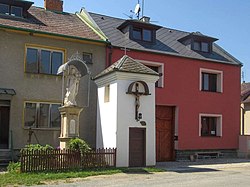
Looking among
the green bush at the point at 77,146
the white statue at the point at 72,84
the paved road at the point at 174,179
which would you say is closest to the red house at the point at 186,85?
the white statue at the point at 72,84

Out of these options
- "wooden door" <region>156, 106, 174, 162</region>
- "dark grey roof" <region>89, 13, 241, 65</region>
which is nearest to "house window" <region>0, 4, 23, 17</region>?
"dark grey roof" <region>89, 13, 241, 65</region>

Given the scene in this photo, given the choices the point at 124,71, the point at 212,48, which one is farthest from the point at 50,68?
the point at 212,48

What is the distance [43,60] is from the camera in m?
19.3

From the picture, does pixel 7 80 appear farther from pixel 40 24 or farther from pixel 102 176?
pixel 102 176

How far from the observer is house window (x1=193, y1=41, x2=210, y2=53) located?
82.7 feet

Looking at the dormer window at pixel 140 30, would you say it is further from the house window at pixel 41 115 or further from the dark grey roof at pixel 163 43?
the house window at pixel 41 115

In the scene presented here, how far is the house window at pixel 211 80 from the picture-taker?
24.6 metres

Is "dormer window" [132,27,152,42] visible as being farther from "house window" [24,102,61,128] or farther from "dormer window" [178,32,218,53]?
"house window" [24,102,61,128]

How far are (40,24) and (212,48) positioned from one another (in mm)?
12755

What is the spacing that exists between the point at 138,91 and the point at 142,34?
6636 mm

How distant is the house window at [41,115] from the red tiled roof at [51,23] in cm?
389

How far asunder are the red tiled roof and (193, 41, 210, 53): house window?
24.9 ft

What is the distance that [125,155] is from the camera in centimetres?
1725

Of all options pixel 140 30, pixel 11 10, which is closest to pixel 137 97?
pixel 140 30
